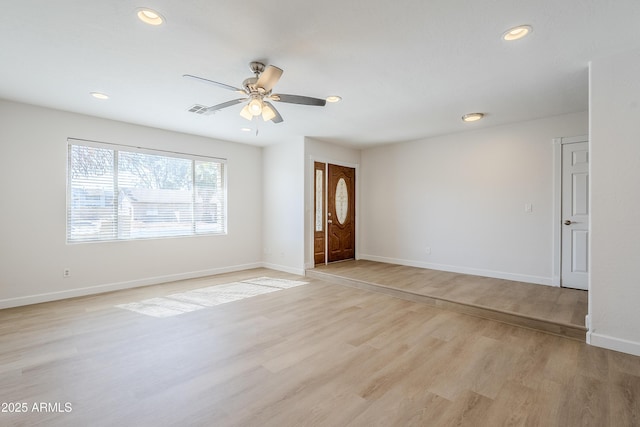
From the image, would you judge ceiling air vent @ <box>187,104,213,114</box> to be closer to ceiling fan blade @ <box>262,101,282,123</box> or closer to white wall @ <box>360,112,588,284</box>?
ceiling fan blade @ <box>262,101,282,123</box>

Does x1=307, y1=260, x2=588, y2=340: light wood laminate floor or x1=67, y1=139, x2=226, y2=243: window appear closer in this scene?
x1=307, y1=260, x2=588, y2=340: light wood laminate floor

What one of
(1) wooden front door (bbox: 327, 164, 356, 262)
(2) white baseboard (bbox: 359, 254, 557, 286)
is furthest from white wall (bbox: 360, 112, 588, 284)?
(1) wooden front door (bbox: 327, 164, 356, 262)

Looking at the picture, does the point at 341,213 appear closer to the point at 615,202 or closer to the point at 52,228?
the point at 615,202

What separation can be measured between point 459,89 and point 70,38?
392 centimetres

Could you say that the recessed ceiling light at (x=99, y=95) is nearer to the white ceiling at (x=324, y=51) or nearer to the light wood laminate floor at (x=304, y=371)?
the white ceiling at (x=324, y=51)

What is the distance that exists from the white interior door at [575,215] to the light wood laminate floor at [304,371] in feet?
6.39

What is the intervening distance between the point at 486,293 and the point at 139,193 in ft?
18.7

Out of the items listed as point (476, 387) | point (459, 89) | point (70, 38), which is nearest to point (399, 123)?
point (459, 89)

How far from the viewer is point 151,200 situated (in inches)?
203

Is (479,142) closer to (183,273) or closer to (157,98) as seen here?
A: (157,98)

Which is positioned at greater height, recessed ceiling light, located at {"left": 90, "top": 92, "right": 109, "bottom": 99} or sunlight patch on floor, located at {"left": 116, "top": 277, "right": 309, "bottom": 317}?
recessed ceiling light, located at {"left": 90, "top": 92, "right": 109, "bottom": 99}

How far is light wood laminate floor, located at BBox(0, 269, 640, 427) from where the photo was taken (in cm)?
189

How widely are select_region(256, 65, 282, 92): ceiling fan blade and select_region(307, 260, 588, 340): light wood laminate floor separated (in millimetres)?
Answer: 3311

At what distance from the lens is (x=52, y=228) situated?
4.21 meters
